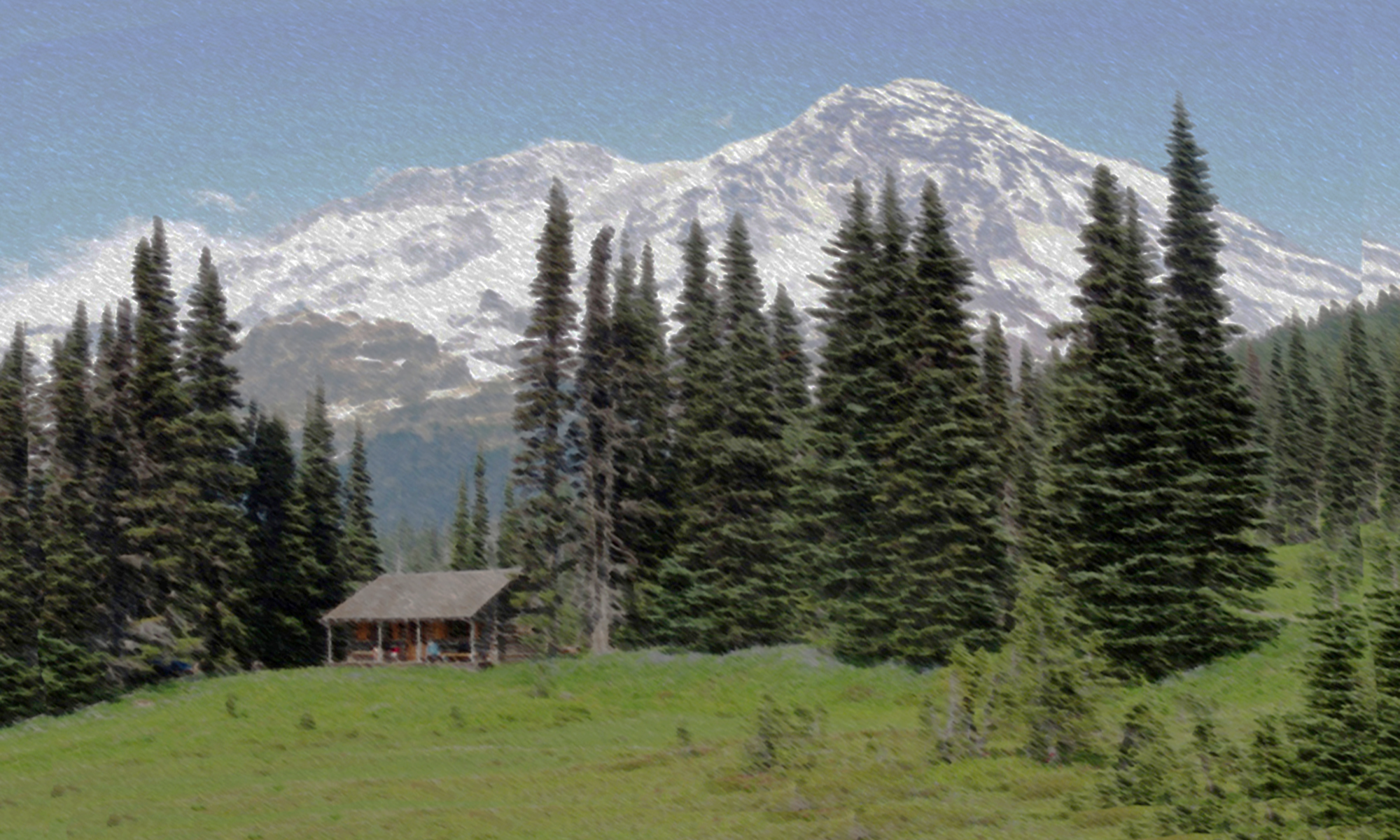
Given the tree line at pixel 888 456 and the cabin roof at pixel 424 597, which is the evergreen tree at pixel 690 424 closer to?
the tree line at pixel 888 456

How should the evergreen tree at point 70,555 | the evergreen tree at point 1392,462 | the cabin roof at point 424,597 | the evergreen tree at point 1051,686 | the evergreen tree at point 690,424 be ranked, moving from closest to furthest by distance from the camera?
1. the evergreen tree at point 1051,686
2. the evergreen tree at point 70,555
3. the evergreen tree at point 690,424
4. the cabin roof at point 424,597
5. the evergreen tree at point 1392,462

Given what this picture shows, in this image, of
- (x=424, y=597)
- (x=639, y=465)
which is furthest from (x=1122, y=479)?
(x=424, y=597)

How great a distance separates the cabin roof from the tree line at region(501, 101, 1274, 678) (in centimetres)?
354

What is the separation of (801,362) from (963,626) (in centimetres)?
2561

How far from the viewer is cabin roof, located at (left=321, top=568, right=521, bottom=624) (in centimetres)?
6756

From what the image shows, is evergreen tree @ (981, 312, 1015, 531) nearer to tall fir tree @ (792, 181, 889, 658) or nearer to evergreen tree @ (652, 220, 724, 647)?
tall fir tree @ (792, 181, 889, 658)

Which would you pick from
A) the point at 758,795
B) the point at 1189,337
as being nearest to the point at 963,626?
the point at 1189,337

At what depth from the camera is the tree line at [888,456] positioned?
41438 mm

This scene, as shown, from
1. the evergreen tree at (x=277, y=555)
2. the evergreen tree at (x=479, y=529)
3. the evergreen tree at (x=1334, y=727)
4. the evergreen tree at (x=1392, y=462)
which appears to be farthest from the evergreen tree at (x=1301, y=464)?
the evergreen tree at (x=1334, y=727)

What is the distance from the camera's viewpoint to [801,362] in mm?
70125

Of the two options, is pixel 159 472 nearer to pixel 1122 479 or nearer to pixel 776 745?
pixel 776 745

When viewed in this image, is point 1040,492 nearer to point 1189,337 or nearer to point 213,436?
point 1189,337

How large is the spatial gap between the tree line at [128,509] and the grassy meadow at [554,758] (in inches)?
226

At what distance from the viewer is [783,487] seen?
61.4 meters
